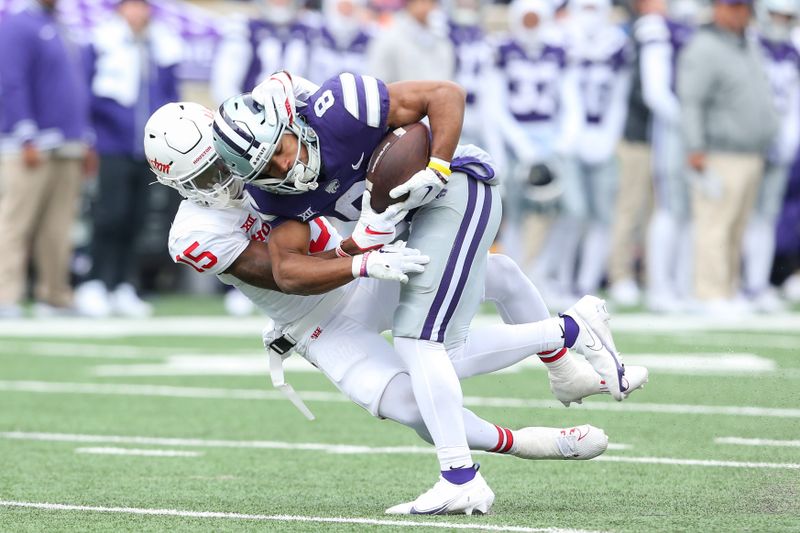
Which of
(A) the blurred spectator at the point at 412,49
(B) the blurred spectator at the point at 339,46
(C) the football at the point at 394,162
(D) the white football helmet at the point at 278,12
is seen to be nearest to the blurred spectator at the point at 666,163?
(A) the blurred spectator at the point at 412,49

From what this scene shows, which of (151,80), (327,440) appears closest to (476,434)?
(327,440)

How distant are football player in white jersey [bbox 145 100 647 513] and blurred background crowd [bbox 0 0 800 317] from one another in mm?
6054

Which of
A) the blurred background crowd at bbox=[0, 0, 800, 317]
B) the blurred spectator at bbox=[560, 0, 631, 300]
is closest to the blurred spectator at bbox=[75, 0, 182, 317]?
the blurred background crowd at bbox=[0, 0, 800, 317]

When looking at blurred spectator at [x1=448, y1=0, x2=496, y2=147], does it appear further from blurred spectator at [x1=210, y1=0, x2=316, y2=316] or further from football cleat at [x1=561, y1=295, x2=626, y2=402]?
football cleat at [x1=561, y1=295, x2=626, y2=402]

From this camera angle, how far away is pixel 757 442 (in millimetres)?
5797

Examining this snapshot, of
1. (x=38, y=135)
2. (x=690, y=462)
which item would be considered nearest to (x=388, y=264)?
(x=690, y=462)

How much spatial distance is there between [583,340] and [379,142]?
2.84 ft

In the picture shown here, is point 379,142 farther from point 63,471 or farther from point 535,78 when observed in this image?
point 535,78

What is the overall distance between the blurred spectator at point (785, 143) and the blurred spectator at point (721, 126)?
2.25 ft

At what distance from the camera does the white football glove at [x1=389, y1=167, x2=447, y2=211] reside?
4.54 meters

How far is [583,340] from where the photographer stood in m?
4.90

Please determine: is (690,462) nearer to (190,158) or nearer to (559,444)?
(559,444)

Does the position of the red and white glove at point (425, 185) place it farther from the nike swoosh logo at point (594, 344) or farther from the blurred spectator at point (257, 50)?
the blurred spectator at point (257, 50)

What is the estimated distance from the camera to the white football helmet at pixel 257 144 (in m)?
4.49
